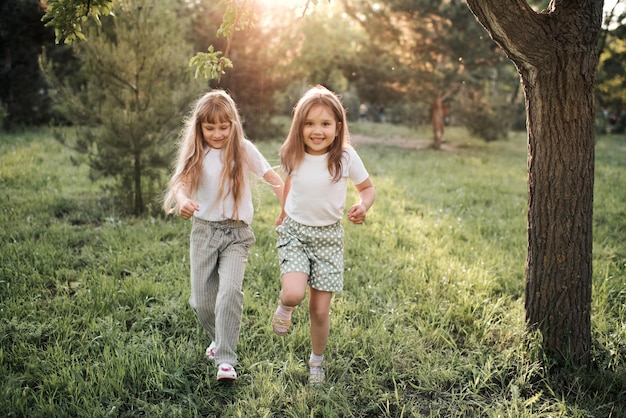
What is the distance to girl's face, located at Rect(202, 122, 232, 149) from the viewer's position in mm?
3336

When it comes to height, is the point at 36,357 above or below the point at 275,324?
below

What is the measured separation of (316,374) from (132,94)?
498cm

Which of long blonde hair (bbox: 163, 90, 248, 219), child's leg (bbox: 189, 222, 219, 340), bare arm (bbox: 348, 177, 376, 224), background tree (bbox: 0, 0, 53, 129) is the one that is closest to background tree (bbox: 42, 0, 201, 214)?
long blonde hair (bbox: 163, 90, 248, 219)

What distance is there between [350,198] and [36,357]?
19.1 feet

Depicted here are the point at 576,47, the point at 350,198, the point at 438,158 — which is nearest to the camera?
the point at 576,47

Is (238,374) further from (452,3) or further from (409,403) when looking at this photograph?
(452,3)

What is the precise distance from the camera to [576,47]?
10.3 feet

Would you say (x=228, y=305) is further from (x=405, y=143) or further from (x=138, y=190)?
(x=405, y=143)

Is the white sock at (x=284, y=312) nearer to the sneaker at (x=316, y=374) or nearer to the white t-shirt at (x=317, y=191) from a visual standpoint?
the sneaker at (x=316, y=374)

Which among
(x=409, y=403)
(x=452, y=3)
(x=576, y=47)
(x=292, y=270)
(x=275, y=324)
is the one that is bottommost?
(x=409, y=403)

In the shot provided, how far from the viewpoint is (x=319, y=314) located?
10.3 ft

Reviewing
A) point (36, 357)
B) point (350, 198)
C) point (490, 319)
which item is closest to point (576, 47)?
point (490, 319)

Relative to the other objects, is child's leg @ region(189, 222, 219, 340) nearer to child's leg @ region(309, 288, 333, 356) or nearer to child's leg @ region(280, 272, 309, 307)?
child's leg @ region(280, 272, 309, 307)

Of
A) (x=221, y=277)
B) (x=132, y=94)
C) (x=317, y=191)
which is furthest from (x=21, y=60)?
(x=317, y=191)
